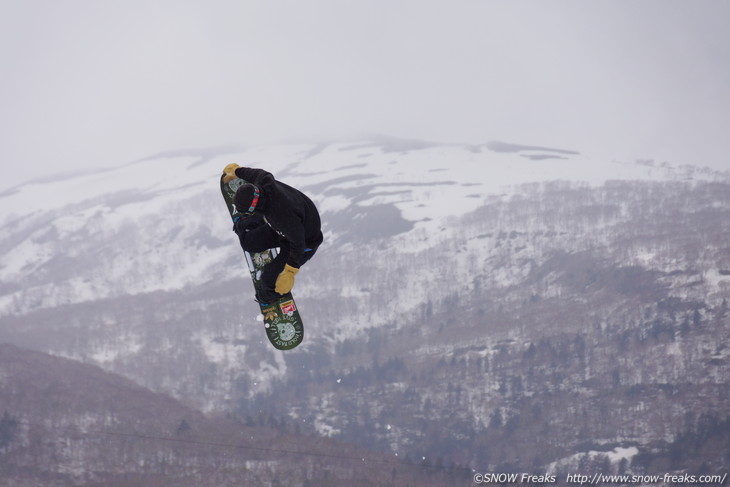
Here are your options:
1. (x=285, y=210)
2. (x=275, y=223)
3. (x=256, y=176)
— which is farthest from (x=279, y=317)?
(x=256, y=176)

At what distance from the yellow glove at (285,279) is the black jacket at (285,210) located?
29 cm

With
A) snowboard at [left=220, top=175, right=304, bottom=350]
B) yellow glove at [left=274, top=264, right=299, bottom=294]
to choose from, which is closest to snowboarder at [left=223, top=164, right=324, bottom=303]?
yellow glove at [left=274, top=264, right=299, bottom=294]

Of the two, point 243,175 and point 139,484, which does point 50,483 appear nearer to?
point 139,484

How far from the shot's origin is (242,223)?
13656 millimetres

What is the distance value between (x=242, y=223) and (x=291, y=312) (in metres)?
2.66

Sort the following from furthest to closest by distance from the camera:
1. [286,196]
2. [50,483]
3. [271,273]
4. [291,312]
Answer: [50,483] < [291,312] < [271,273] < [286,196]

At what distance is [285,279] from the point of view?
1430 cm

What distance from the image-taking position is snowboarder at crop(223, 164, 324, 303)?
1293 centimetres

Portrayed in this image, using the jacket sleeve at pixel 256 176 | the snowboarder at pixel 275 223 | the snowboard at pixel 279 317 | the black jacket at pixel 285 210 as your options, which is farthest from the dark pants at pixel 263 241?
the snowboard at pixel 279 317

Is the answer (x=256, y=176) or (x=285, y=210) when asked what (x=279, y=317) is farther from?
(x=256, y=176)

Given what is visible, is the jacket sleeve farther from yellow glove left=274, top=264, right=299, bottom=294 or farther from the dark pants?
yellow glove left=274, top=264, right=299, bottom=294

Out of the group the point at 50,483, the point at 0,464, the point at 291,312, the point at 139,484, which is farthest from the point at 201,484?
the point at 291,312

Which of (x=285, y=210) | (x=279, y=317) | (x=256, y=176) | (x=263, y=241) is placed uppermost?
(x=256, y=176)

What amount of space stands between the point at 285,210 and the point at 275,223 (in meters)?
0.27
